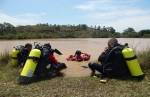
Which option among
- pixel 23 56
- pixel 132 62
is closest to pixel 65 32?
pixel 23 56

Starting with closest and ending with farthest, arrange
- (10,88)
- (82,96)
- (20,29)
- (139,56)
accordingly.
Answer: (82,96), (10,88), (139,56), (20,29)

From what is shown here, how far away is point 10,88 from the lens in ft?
34.7

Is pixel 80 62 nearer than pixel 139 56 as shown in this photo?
No

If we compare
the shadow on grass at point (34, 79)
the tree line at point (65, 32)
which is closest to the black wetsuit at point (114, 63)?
the shadow on grass at point (34, 79)

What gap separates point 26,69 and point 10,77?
922 mm

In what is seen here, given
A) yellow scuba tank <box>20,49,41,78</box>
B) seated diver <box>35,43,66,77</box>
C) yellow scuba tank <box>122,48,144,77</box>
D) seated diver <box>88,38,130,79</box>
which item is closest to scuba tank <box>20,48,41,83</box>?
yellow scuba tank <box>20,49,41,78</box>

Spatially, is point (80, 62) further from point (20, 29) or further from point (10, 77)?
point (20, 29)

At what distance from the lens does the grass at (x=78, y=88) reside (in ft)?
31.4

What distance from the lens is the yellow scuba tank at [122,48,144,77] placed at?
10984 millimetres

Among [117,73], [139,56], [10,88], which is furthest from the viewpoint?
[139,56]

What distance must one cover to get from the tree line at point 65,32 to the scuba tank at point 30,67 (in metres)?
21.9

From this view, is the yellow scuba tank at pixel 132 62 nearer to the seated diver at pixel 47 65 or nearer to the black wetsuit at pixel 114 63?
the black wetsuit at pixel 114 63

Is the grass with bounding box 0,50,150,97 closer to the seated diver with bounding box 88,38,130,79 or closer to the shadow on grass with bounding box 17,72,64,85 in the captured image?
the shadow on grass with bounding box 17,72,64,85

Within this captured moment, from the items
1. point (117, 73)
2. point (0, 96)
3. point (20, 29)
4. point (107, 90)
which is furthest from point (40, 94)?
point (20, 29)
